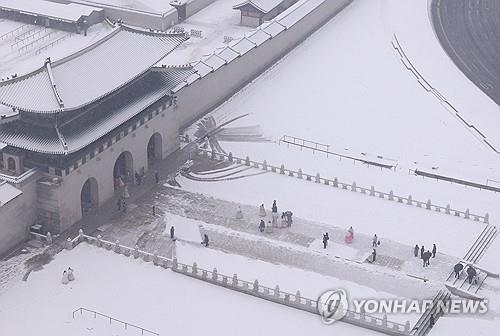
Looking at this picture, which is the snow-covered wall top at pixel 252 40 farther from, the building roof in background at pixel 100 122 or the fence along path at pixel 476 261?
the fence along path at pixel 476 261

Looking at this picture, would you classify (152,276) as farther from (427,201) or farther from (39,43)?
(39,43)

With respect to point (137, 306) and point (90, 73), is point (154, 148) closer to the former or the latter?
point (90, 73)

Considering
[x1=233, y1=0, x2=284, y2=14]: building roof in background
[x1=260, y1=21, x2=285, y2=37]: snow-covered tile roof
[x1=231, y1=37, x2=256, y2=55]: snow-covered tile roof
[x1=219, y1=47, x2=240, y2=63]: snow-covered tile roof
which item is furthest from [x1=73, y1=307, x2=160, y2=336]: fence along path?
[x1=233, y1=0, x2=284, y2=14]: building roof in background

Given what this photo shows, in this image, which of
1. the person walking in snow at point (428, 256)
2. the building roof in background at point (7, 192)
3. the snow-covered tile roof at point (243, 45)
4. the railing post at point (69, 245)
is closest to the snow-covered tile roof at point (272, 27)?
the snow-covered tile roof at point (243, 45)

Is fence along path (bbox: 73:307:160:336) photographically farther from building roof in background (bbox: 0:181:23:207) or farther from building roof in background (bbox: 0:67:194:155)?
building roof in background (bbox: 0:67:194:155)

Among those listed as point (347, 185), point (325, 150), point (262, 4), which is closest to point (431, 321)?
point (347, 185)

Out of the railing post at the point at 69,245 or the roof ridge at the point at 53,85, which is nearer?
the roof ridge at the point at 53,85
